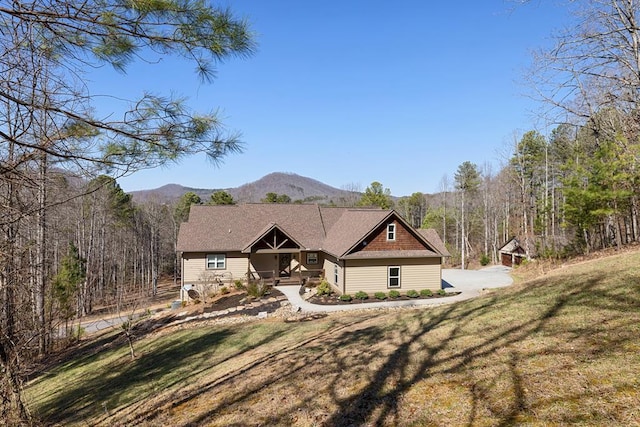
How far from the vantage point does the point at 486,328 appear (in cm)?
808

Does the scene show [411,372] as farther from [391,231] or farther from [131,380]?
[391,231]

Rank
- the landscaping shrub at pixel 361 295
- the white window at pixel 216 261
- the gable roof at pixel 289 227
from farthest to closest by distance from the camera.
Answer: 1. the white window at pixel 216 261
2. the gable roof at pixel 289 227
3. the landscaping shrub at pixel 361 295

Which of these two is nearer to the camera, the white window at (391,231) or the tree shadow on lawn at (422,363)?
the tree shadow on lawn at (422,363)

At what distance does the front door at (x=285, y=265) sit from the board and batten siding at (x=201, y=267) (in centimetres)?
261

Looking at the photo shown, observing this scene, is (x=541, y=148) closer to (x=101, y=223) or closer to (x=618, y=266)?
(x=618, y=266)

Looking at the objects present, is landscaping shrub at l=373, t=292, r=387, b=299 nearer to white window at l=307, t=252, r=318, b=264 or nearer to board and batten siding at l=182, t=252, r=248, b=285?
white window at l=307, t=252, r=318, b=264

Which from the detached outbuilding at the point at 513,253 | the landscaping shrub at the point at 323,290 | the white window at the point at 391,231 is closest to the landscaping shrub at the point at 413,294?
the white window at the point at 391,231

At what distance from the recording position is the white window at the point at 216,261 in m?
22.4

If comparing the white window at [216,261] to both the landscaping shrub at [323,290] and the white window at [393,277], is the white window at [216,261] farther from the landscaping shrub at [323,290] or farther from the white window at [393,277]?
the white window at [393,277]

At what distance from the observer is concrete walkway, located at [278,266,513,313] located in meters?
17.0

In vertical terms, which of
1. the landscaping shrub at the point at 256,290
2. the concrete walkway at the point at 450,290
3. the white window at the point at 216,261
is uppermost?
the white window at the point at 216,261

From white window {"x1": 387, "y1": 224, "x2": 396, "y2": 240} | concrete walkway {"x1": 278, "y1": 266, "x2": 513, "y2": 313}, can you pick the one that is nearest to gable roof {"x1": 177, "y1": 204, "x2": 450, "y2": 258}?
white window {"x1": 387, "y1": 224, "x2": 396, "y2": 240}

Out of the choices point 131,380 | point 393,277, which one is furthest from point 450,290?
point 131,380

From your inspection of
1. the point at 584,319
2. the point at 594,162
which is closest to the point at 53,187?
the point at 584,319
